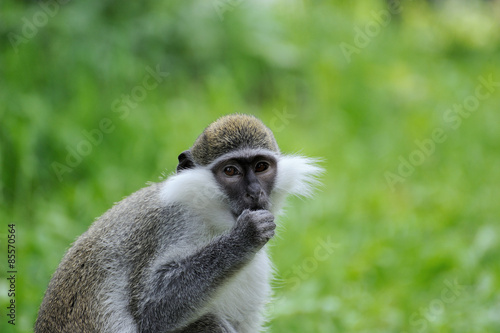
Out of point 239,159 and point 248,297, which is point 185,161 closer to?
point 239,159

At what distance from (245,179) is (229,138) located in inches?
12.4

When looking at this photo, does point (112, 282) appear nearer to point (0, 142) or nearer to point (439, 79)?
point (0, 142)

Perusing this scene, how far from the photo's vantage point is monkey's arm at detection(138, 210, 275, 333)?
3910 millimetres

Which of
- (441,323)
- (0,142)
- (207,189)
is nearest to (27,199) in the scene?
(0,142)

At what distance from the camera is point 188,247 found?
4.16 metres

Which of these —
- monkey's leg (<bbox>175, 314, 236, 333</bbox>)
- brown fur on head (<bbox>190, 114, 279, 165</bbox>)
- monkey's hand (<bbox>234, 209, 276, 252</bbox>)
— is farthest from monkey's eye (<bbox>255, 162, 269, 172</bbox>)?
monkey's leg (<bbox>175, 314, 236, 333</bbox>)

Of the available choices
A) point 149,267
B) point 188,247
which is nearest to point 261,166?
point 188,247

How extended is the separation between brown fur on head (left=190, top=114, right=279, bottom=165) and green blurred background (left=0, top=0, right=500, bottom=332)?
2145 mm

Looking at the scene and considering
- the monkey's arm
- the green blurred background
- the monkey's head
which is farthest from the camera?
the green blurred background

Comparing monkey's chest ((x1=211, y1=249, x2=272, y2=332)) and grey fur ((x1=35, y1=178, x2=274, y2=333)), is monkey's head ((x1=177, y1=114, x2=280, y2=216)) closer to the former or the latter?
grey fur ((x1=35, y1=178, x2=274, y2=333))

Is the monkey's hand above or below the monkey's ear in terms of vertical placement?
below

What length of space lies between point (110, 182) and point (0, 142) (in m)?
1.31

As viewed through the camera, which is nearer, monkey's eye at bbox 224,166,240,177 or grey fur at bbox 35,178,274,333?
grey fur at bbox 35,178,274,333

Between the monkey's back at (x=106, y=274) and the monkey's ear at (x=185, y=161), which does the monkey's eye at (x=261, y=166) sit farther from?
the monkey's back at (x=106, y=274)
